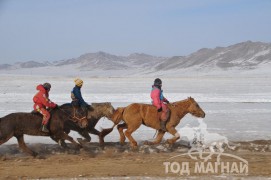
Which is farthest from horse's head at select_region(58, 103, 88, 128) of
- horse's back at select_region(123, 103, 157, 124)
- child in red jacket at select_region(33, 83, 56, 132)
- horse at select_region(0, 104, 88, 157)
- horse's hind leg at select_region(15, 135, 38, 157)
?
horse's hind leg at select_region(15, 135, 38, 157)

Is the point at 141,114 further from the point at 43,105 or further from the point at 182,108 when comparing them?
the point at 43,105

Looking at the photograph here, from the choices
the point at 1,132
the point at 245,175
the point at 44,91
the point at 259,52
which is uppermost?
the point at 259,52

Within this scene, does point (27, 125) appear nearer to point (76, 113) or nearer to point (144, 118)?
point (76, 113)

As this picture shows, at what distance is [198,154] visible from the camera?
10.0 meters

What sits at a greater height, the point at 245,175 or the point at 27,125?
the point at 27,125

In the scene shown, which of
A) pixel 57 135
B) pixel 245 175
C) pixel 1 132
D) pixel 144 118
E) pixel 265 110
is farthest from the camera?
pixel 265 110

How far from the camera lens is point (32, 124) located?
10219mm

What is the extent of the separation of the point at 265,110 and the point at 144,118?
11084 mm

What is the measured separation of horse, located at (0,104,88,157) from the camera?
32.4 feet

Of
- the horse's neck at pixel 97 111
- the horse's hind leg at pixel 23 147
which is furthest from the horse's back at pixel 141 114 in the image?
the horse's hind leg at pixel 23 147

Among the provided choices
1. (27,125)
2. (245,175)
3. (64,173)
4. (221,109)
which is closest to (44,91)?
(27,125)

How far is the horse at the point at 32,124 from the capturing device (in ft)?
32.4

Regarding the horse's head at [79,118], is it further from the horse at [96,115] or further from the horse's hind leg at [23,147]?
the horse's hind leg at [23,147]

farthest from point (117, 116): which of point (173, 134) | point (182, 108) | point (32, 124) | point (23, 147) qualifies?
point (23, 147)
